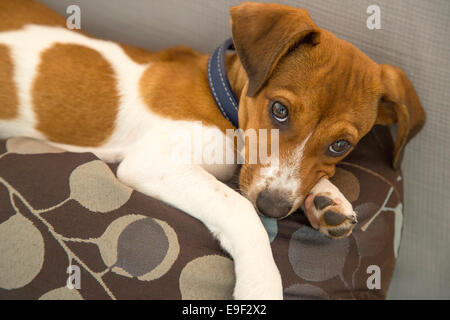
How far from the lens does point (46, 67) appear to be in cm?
208

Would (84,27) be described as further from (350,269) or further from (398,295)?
(398,295)

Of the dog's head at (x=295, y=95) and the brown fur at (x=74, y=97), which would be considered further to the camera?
the brown fur at (x=74, y=97)

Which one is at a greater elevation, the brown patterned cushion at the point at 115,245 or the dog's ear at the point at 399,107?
the dog's ear at the point at 399,107

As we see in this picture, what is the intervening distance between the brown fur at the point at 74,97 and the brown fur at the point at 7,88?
114 millimetres

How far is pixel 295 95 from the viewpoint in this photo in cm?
174

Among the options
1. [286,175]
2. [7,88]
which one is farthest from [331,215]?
[7,88]

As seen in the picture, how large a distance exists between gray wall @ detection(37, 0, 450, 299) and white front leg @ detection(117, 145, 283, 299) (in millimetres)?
1004

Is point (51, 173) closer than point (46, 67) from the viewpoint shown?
Yes

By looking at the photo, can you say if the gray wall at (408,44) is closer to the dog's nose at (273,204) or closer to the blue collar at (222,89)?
the blue collar at (222,89)

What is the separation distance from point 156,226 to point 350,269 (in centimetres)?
98

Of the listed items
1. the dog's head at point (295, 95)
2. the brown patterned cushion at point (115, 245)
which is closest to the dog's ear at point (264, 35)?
the dog's head at point (295, 95)

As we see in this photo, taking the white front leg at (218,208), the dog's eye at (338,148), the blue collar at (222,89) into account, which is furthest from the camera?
the blue collar at (222,89)

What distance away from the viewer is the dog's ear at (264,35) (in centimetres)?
170
